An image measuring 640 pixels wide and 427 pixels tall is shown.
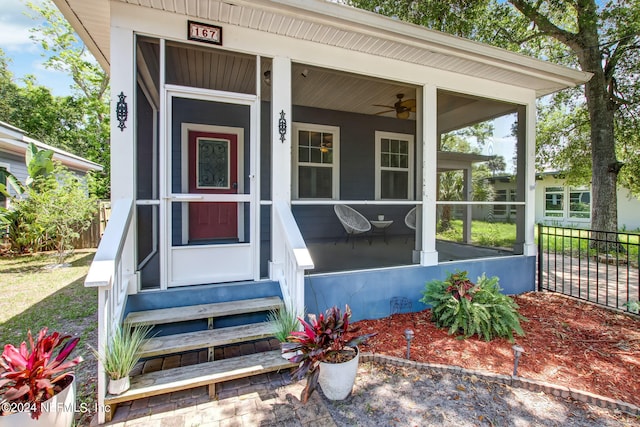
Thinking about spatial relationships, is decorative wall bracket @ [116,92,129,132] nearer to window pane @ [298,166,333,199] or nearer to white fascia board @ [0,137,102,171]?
window pane @ [298,166,333,199]

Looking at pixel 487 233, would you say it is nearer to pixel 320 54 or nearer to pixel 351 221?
pixel 351 221

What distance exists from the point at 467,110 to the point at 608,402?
15.0 feet

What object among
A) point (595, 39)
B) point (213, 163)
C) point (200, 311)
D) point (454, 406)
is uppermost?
point (595, 39)

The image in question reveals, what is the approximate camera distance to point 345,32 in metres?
3.14

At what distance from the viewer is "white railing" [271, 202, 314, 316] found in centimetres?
261

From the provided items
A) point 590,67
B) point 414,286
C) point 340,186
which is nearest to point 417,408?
point 414,286

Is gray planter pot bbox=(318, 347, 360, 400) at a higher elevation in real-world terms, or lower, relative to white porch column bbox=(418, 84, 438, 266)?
lower

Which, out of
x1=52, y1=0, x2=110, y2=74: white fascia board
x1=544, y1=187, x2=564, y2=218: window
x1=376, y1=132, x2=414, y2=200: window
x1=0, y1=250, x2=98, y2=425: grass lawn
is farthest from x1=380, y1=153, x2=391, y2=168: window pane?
x1=544, y1=187, x2=564, y2=218: window

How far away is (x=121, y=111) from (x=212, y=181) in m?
2.32

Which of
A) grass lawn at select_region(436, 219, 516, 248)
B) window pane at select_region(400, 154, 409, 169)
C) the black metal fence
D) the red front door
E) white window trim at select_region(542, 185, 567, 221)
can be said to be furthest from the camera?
white window trim at select_region(542, 185, 567, 221)

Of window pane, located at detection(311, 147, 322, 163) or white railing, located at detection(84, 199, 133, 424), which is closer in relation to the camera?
white railing, located at detection(84, 199, 133, 424)

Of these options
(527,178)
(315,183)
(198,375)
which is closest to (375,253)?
(315,183)

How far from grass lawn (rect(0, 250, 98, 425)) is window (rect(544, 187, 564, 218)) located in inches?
762

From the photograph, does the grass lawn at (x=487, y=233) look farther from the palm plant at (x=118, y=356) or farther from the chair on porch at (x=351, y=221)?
the palm plant at (x=118, y=356)
